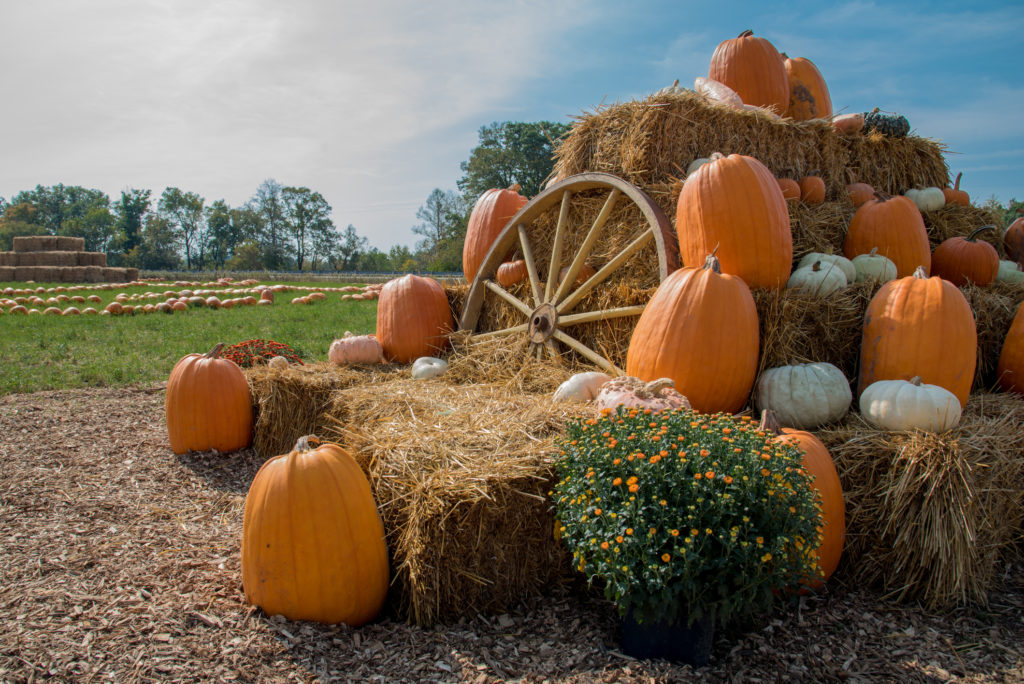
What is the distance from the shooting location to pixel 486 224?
17.9ft

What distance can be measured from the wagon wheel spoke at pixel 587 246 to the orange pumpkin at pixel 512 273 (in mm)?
633

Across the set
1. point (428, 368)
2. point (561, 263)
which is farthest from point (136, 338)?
point (561, 263)

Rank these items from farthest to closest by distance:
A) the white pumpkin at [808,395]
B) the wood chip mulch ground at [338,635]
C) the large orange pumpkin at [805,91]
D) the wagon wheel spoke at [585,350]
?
the large orange pumpkin at [805,91] → the wagon wheel spoke at [585,350] → the white pumpkin at [808,395] → the wood chip mulch ground at [338,635]

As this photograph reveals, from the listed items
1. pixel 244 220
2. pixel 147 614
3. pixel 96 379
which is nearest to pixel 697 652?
pixel 147 614

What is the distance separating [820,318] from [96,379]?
695 cm

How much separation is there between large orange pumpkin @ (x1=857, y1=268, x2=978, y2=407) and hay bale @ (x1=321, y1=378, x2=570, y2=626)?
175cm

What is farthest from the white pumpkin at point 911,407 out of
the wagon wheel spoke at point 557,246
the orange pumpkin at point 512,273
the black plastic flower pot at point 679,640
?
the orange pumpkin at point 512,273

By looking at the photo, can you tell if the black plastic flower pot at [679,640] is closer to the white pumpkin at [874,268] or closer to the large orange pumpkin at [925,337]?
the large orange pumpkin at [925,337]

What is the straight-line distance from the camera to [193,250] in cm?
6291

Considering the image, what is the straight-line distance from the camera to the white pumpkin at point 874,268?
12.4 ft

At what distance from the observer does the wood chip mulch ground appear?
Answer: 2.01m

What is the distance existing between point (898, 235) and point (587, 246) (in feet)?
6.62

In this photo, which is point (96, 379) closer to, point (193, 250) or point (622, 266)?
point (622, 266)

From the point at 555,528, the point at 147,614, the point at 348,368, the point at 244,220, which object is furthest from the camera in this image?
the point at 244,220
